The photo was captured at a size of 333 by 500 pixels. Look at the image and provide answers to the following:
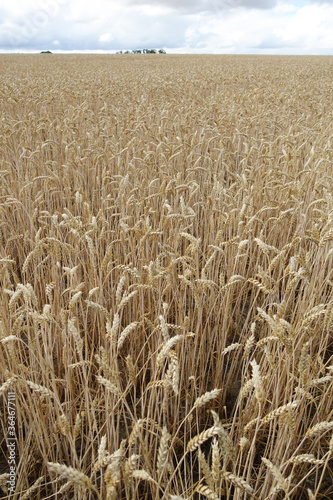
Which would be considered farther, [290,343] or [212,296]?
[212,296]

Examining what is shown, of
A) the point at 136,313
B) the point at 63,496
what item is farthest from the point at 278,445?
the point at 136,313

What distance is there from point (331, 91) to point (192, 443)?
937cm

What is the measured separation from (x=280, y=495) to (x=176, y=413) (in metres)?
0.42

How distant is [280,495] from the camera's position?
1228 mm

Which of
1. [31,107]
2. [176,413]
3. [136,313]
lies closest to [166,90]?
[31,107]

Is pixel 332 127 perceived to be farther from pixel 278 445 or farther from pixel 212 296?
pixel 278 445

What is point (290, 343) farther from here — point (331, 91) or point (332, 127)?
point (331, 91)

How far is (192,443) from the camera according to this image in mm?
742

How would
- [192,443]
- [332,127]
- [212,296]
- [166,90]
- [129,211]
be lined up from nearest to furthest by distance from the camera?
[192,443] < [212,296] < [129,211] < [332,127] < [166,90]

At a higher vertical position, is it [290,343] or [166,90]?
[166,90]

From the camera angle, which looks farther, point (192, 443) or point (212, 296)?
point (212, 296)

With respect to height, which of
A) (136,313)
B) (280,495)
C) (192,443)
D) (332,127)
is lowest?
(280,495)

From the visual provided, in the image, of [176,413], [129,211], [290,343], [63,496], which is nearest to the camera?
[290,343]

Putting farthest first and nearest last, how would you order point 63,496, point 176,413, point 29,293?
point 176,413, point 63,496, point 29,293
